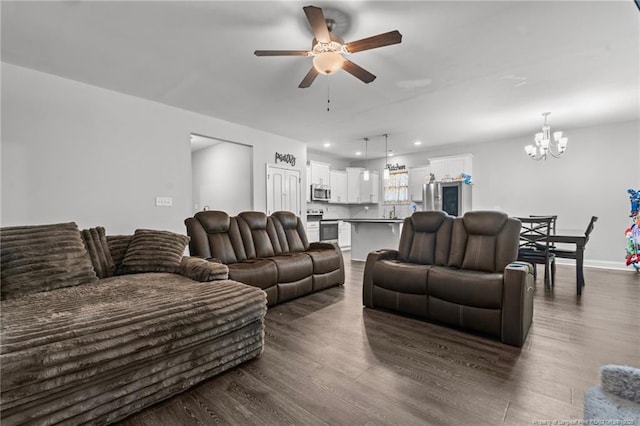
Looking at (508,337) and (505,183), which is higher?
(505,183)

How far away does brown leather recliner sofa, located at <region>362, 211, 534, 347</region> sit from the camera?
7.72 ft

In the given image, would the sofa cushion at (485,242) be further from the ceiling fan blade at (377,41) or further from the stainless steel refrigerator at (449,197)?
the stainless steel refrigerator at (449,197)

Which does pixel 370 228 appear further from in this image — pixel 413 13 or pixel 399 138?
pixel 413 13

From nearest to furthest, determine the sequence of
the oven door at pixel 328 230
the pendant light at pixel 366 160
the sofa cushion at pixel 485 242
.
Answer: the sofa cushion at pixel 485 242 < the pendant light at pixel 366 160 < the oven door at pixel 328 230

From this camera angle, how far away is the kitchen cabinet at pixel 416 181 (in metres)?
7.82

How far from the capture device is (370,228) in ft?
20.2

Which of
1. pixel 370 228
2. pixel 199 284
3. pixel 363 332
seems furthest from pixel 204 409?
pixel 370 228

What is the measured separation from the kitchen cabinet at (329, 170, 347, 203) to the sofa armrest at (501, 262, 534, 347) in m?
6.27

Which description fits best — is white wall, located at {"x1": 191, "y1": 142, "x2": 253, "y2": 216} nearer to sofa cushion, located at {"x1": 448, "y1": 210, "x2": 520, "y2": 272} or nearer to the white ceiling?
the white ceiling

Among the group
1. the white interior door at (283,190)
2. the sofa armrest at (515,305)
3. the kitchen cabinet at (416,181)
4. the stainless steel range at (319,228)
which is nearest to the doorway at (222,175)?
the white interior door at (283,190)

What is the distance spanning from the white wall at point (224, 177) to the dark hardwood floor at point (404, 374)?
11.9ft

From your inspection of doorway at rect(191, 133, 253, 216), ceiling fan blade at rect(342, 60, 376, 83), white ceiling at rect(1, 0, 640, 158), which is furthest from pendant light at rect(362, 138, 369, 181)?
ceiling fan blade at rect(342, 60, 376, 83)

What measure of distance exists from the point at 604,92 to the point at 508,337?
3.99 m

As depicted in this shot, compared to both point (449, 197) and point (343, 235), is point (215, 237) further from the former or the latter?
point (449, 197)
